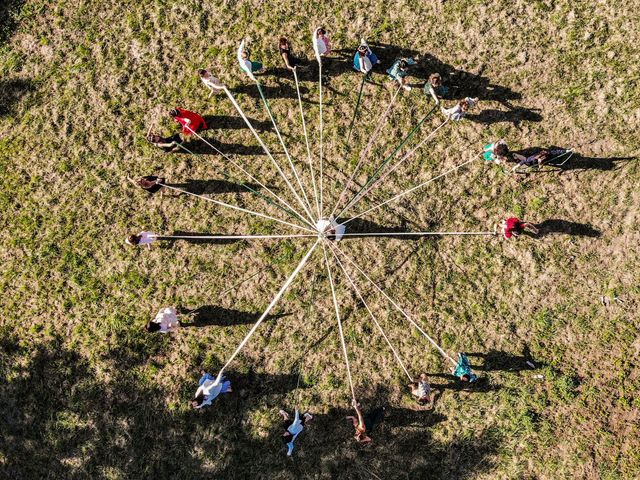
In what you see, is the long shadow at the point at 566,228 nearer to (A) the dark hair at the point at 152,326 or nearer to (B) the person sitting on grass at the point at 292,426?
(B) the person sitting on grass at the point at 292,426

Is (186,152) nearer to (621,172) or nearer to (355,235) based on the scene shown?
(355,235)

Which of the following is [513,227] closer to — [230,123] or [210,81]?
[230,123]

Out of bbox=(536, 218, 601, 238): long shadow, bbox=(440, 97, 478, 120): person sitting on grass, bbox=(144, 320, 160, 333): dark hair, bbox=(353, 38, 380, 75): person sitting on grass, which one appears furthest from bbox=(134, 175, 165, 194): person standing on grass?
bbox=(536, 218, 601, 238): long shadow

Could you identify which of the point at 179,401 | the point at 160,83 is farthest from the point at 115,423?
the point at 160,83

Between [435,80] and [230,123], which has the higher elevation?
[435,80]

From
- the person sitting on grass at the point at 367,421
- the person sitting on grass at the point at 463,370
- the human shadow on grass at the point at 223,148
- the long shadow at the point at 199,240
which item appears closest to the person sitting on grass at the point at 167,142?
the human shadow on grass at the point at 223,148

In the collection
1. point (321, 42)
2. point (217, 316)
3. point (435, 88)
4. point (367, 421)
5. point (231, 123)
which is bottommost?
point (367, 421)

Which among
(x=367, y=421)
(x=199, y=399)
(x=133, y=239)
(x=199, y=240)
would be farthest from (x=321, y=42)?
(x=367, y=421)
